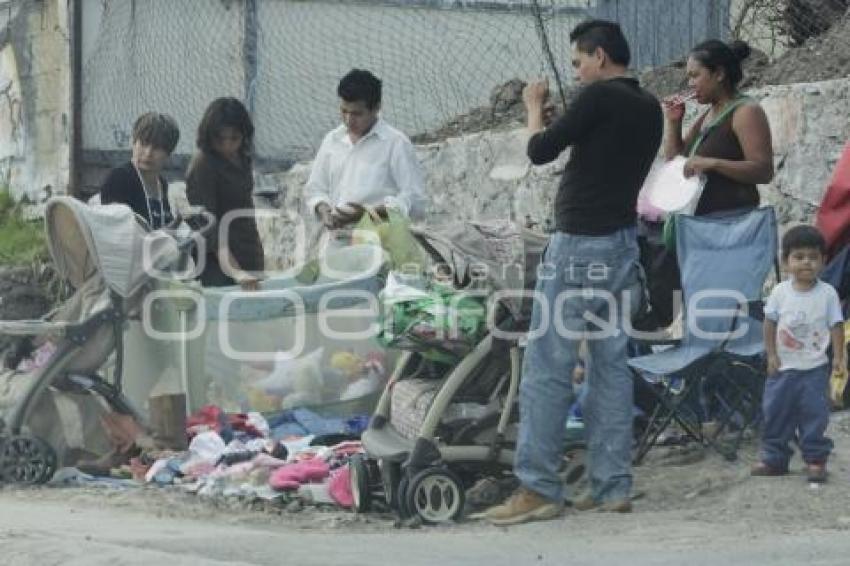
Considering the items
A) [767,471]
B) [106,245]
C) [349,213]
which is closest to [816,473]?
[767,471]

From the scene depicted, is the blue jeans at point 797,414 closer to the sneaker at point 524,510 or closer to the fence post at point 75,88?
the sneaker at point 524,510

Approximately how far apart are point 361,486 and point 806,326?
6.40ft

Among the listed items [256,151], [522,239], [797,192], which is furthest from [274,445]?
[256,151]

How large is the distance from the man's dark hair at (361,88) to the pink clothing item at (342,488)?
235 cm

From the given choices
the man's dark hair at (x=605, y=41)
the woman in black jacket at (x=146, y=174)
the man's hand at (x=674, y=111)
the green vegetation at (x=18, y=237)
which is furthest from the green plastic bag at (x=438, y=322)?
the green vegetation at (x=18, y=237)

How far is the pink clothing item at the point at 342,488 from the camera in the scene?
24.7ft

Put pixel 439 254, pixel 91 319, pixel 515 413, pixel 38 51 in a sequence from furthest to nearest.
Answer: pixel 38 51, pixel 91 319, pixel 439 254, pixel 515 413

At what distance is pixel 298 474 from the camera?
775cm

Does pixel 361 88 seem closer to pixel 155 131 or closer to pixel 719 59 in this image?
pixel 155 131

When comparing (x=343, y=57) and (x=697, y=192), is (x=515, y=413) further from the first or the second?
(x=343, y=57)

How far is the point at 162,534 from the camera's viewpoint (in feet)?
22.3

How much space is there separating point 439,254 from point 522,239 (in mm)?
518

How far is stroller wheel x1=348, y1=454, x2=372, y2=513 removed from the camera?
738cm

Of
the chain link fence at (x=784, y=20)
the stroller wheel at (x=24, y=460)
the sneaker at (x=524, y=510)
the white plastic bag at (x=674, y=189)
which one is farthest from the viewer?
the chain link fence at (x=784, y=20)
